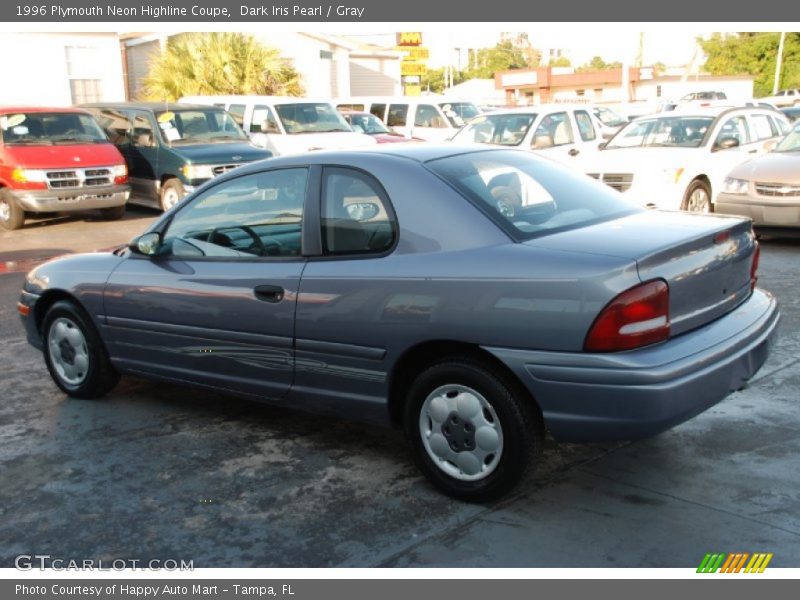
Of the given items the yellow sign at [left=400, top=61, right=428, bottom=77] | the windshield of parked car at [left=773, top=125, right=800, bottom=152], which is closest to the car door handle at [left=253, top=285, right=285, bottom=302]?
the windshield of parked car at [left=773, top=125, right=800, bottom=152]

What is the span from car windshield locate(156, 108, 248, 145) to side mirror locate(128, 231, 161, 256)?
33.0 ft

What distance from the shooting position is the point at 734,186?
34.5 feet

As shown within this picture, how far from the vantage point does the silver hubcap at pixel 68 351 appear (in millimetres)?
5664

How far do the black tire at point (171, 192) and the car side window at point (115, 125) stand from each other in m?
1.42

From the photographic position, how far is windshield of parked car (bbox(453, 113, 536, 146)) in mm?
14604

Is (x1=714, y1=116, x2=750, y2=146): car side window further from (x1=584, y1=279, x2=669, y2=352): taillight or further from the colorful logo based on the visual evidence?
the colorful logo

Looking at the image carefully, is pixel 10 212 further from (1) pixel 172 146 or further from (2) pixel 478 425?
(2) pixel 478 425

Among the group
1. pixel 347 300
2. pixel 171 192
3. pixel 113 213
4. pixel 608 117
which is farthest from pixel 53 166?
pixel 608 117

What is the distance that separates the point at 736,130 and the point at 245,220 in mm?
9541

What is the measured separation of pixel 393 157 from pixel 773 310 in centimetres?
203

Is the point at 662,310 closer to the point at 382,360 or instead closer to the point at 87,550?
the point at 382,360

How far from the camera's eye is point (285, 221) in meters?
4.65

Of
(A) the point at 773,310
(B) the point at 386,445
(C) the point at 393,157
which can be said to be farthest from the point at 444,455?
(A) the point at 773,310

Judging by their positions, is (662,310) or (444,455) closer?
(662,310)
